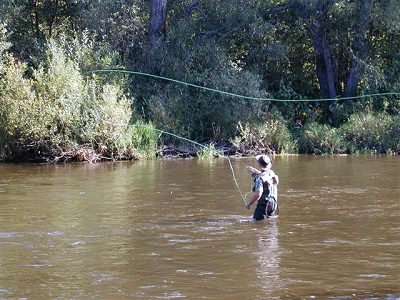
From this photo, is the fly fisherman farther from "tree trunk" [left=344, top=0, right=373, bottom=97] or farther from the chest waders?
"tree trunk" [left=344, top=0, right=373, bottom=97]

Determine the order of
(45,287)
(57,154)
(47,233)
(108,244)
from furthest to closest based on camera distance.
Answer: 1. (57,154)
2. (47,233)
3. (108,244)
4. (45,287)

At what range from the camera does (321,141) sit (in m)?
29.0

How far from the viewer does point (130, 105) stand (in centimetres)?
2823

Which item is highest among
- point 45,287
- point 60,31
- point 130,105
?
point 60,31

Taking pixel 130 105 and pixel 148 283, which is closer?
pixel 148 283

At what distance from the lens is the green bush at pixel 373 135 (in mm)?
28766

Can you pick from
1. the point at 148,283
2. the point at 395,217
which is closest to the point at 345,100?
the point at 395,217

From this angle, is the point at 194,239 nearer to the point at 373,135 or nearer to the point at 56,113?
the point at 56,113

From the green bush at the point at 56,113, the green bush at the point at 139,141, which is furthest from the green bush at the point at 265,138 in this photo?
the green bush at the point at 56,113

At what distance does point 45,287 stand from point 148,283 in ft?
4.05

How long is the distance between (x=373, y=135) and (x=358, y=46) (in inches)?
195

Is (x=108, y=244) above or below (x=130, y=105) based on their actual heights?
below

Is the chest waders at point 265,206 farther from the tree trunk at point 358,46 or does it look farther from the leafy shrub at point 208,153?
the tree trunk at point 358,46

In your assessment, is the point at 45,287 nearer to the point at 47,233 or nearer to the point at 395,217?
the point at 47,233
